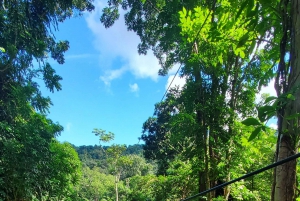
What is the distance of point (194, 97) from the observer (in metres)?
2.93

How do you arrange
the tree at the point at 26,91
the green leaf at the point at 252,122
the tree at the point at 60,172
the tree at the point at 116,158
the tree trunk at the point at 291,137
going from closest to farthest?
the green leaf at the point at 252,122 → the tree trunk at the point at 291,137 → the tree at the point at 26,91 → the tree at the point at 60,172 → the tree at the point at 116,158

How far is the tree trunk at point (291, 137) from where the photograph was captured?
24.6 inches

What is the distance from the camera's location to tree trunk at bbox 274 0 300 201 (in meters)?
0.63

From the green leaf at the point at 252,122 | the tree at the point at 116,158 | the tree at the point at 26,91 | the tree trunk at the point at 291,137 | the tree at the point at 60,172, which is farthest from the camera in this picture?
the tree at the point at 116,158

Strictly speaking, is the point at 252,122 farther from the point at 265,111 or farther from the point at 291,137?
the point at 291,137

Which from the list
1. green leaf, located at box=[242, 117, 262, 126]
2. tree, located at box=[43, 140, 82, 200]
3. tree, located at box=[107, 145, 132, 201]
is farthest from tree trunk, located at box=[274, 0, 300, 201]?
tree, located at box=[107, 145, 132, 201]

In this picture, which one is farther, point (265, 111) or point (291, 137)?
point (291, 137)

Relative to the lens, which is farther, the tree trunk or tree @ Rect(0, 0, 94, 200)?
tree @ Rect(0, 0, 94, 200)

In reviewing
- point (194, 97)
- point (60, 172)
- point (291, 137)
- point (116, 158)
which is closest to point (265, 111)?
point (291, 137)

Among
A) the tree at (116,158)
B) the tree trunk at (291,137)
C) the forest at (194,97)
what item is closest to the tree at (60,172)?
the forest at (194,97)

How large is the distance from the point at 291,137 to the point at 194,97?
2.28 meters

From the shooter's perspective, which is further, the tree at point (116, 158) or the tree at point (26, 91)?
the tree at point (116, 158)

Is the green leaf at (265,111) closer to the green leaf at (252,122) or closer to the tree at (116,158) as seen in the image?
the green leaf at (252,122)

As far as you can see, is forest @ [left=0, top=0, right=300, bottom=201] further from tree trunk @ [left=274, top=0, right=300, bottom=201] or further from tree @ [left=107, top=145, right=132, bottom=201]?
tree @ [left=107, top=145, right=132, bottom=201]
